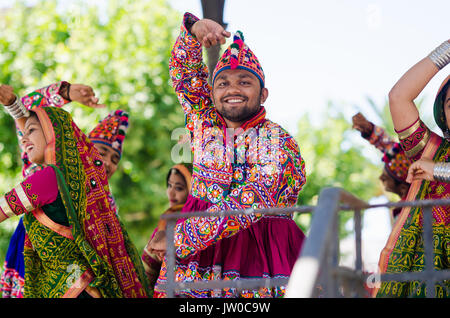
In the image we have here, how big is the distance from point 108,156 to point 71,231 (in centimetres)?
161

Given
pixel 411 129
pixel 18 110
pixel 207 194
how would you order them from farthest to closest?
pixel 18 110 < pixel 207 194 < pixel 411 129

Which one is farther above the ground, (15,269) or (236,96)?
(236,96)

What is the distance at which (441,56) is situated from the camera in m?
3.86

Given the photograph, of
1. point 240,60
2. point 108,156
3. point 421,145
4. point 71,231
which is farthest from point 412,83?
point 108,156

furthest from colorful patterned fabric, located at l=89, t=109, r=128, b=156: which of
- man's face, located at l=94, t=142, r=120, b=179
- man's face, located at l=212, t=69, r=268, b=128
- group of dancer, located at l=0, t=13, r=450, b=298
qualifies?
man's face, located at l=212, t=69, r=268, b=128

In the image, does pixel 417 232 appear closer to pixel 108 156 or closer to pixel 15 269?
pixel 15 269

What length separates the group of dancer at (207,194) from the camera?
12.5 feet

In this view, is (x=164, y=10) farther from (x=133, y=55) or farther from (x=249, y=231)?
(x=249, y=231)

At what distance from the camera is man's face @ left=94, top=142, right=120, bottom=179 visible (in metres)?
5.89

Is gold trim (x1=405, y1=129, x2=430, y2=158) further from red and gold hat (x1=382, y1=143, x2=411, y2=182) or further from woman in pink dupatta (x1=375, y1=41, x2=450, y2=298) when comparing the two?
red and gold hat (x1=382, y1=143, x2=411, y2=182)

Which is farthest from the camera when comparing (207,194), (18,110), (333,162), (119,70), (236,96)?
(333,162)

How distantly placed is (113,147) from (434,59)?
311cm

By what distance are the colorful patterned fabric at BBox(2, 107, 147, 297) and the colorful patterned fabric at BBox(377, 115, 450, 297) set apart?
1.87 metres

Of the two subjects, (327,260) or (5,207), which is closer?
(327,260)
